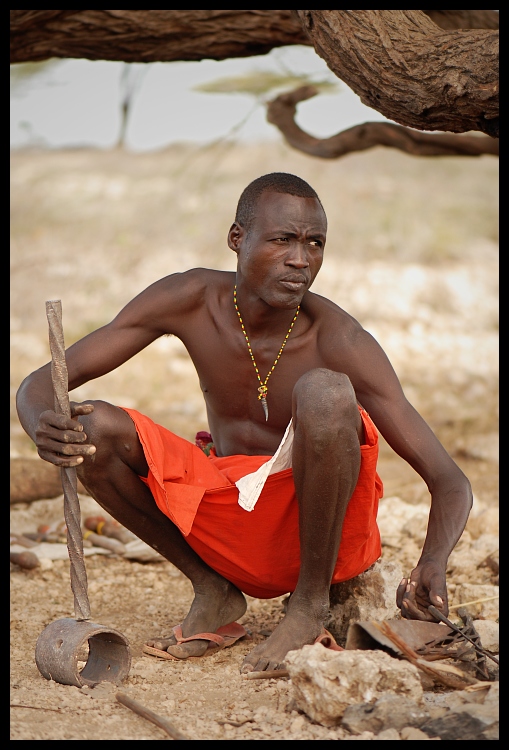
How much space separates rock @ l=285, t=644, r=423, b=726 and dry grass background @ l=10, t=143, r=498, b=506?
12.4 feet

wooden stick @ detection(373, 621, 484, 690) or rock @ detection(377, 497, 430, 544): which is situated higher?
wooden stick @ detection(373, 621, 484, 690)

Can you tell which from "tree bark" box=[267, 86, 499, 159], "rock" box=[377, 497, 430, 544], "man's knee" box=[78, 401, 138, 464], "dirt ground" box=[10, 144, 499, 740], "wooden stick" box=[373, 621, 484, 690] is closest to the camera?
"wooden stick" box=[373, 621, 484, 690]

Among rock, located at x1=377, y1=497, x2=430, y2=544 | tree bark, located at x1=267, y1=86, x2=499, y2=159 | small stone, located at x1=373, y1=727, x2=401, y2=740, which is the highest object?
tree bark, located at x1=267, y1=86, x2=499, y2=159

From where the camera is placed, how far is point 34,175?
10.8 meters

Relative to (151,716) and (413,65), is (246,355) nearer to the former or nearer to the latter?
(413,65)

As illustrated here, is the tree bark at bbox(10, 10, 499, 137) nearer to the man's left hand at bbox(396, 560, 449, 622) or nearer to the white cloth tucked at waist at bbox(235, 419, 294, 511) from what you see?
the white cloth tucked at waist at bbox(235, 419, 294, 511)

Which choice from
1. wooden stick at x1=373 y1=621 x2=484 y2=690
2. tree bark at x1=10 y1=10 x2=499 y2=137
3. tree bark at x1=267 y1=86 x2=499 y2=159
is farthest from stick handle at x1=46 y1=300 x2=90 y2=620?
tree bark at x1=267 y1=86 x2=499 y2=159

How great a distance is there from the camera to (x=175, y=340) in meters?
8.05

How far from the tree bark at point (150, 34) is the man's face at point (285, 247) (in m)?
1.39

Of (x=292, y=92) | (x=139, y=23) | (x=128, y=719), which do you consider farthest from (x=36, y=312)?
(x=128, y=719)

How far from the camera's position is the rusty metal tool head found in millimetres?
2375

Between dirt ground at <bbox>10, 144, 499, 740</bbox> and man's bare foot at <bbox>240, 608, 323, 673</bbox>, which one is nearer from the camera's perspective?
dirt ground at <bbox>10, 144, 499, 740</bbox>

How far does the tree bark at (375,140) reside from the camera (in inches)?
194

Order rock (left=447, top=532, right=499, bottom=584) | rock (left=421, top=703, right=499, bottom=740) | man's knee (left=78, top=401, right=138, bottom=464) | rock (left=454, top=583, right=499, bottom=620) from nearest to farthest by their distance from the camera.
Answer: rock (left=421, top=703, right=499, bottom=740) < man's knee (left=78, top=401, right=138, bottom=464) < rock (left=454, top=583, right=499, bottom=620) < rock (left=447, top=532, right=499, bottom=584)
